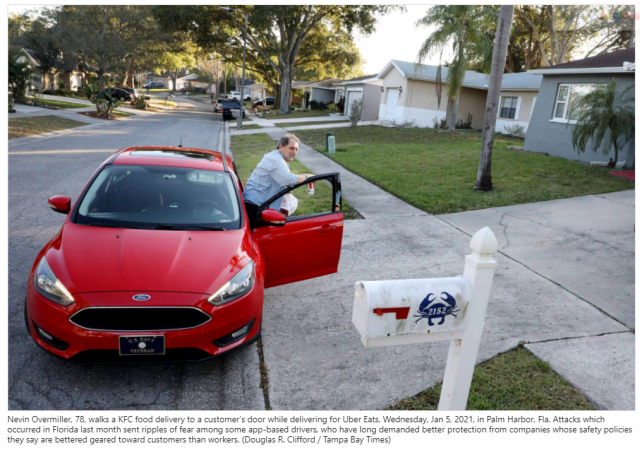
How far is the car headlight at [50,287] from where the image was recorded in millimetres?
3191

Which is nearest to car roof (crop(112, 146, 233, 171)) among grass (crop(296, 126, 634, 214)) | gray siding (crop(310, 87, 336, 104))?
grass (crop(296, 126, 634, 214))

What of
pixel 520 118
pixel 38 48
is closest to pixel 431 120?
pixel 520 118

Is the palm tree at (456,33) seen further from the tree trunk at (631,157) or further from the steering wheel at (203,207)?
the steering wheel at (203,207)

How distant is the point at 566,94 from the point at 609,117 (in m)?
4.01

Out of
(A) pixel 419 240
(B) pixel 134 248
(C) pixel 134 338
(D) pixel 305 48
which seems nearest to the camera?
(C) pixel 134 338

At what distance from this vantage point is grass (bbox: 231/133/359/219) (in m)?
8.58

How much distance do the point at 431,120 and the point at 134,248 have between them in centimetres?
2683

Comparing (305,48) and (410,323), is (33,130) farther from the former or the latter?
(305,48)

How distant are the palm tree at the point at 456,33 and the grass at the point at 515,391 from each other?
21.2 metres

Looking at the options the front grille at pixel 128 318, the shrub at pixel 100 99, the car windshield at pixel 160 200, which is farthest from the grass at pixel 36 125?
the front grille at pixel 128 318

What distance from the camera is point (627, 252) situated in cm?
639

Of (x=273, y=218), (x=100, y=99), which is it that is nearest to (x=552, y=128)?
(x=273, y=218)

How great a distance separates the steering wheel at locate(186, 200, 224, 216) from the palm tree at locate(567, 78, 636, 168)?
38.0 feet

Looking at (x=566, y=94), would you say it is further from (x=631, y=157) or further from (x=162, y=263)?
(x=162, y=263)
